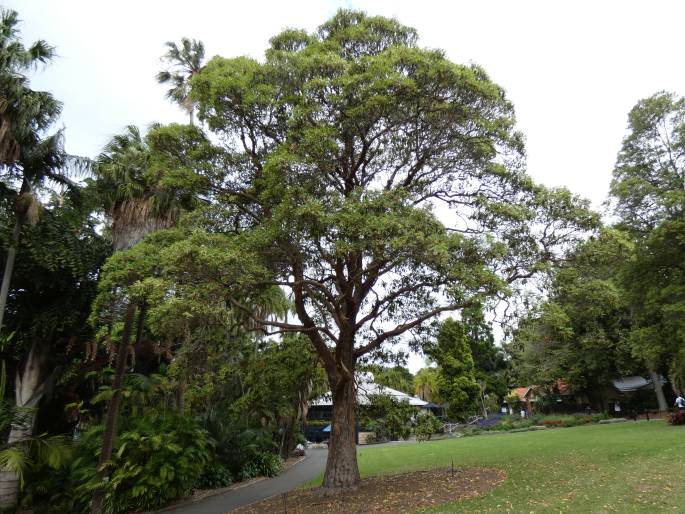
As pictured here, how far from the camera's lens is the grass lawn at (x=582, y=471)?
340 inches

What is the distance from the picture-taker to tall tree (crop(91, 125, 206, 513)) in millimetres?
11656

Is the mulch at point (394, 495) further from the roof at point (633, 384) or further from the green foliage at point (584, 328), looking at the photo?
the roof at point (633, 384)

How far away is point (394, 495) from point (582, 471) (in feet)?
16.2

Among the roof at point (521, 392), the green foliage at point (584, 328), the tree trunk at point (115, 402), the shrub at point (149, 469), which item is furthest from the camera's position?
the roof at point (521, 392)

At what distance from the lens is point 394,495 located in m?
11.2

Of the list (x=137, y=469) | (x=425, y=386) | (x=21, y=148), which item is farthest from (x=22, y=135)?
(x=425, y=386)

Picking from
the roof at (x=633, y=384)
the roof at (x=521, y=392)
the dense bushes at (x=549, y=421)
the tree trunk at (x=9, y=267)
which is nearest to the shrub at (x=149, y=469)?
the tree trunk at (x=9, y=267)

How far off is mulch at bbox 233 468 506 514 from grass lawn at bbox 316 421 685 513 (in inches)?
25.6

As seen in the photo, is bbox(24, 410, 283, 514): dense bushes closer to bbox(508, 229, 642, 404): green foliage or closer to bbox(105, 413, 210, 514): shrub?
bbox(105, 413, 210, 514): shrub

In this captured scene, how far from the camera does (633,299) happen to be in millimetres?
23406

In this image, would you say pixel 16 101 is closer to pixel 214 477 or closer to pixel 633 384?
pixel 214 477

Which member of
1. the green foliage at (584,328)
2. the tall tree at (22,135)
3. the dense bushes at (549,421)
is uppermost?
the tall tree at (22,135)

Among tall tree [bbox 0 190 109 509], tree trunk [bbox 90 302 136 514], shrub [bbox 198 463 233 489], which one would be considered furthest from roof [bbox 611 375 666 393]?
tall tree [bbox 0 190 109 509]

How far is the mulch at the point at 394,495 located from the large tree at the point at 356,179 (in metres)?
0.83
